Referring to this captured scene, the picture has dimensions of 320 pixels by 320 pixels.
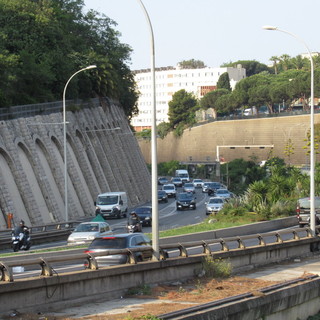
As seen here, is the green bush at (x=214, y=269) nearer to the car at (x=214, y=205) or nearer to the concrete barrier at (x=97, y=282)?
the concrete barrier at (x=97, y=282)

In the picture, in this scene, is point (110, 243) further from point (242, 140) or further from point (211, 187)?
point (242, 140)

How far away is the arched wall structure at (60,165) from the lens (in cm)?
5469

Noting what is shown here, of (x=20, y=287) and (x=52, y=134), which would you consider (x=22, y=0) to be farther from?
(x=20, y=287)

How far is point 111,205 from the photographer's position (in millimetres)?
65562

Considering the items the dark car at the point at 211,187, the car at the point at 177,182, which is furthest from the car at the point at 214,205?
the car at the point at 177,182

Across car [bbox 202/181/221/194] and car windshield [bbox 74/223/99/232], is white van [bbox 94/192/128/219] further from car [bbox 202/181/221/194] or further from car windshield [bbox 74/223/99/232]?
car [bbox 202/181/221/194]

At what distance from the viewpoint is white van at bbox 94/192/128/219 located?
65000 millimetres

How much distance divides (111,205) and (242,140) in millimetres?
88094

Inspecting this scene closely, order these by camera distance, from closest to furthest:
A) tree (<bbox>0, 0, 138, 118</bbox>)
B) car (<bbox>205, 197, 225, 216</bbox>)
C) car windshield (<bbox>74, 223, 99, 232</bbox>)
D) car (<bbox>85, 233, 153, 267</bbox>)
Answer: car (<bbox>85, 233, 153, 267</bbox>) → car windshield (<bbox>74, 223, 99, 232</bbox>) → car (<bbox>205, 197, 225, 216</bbox>) → tree (<bbox>0, 0, 138, 118</bbox>)

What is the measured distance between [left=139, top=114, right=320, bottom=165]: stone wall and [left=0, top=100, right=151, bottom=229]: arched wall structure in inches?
1719

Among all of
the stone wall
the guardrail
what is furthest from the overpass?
the stone wall

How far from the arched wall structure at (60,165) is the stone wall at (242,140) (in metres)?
43.7

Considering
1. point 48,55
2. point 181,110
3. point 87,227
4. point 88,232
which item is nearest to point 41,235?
point 87,227

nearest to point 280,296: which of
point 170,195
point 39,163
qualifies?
point 39,163
